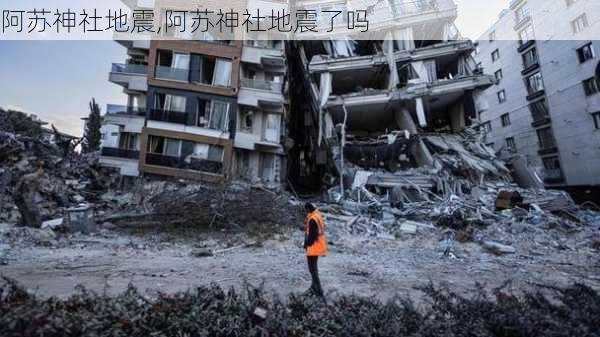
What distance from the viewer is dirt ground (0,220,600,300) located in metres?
5.52

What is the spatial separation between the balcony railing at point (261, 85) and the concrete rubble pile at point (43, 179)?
1080 cm

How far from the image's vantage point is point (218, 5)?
20.0 m

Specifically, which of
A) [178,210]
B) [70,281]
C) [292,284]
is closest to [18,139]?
[178,210]

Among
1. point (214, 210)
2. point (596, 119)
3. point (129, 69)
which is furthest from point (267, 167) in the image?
point (596, 119)

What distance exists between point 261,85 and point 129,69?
8.70 m

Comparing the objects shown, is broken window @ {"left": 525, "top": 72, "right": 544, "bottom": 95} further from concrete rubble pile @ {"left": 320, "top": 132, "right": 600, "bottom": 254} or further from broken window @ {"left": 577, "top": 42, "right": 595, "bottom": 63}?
concrete rubble pile @ {"left": 320, "top": 132, "right": 600, "bottom": 254}

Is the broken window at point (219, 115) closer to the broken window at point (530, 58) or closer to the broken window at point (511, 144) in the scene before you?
the broken window at point (530, 58)

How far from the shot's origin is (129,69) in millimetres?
18828

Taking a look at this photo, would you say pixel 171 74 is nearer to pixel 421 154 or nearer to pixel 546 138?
pixel 421 154

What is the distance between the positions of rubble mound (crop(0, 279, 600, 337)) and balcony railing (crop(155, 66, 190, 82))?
1760 centimetres

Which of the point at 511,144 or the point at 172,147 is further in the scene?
the point at 511,144

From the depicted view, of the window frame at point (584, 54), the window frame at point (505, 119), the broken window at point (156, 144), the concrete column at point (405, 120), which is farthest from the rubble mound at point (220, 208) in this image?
the window frame at point (505, 119)

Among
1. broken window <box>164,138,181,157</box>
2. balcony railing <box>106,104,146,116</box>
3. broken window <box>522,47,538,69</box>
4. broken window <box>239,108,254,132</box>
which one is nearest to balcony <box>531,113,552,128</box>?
broken window <box>522,47,538,69</box>

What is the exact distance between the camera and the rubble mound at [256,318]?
250 cm
